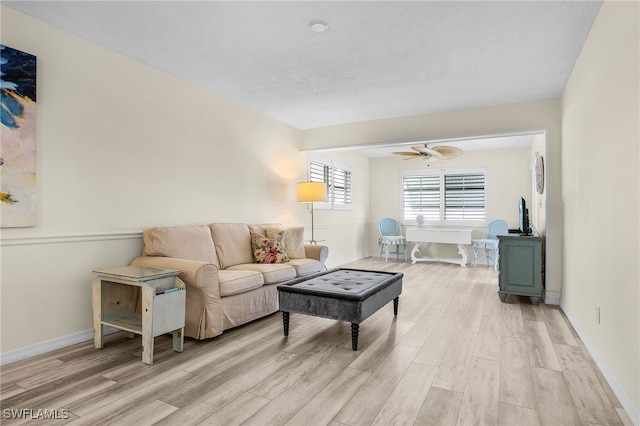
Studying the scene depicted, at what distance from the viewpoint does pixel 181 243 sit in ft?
11.1

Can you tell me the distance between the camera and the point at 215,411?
1878 mm

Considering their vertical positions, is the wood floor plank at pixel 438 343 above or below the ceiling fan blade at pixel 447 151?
below

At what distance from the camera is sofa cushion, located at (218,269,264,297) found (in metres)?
3.05

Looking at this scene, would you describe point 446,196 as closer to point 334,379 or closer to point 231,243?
point 231,243

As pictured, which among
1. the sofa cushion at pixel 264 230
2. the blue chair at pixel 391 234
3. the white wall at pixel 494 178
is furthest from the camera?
the blue chair at pixel 391 234

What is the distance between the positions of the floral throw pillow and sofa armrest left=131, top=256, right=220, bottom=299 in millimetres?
1122

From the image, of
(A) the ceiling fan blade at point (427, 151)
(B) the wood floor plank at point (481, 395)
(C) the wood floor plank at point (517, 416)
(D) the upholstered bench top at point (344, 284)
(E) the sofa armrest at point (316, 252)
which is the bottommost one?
(B) the wood floor plank at point (481, 395)

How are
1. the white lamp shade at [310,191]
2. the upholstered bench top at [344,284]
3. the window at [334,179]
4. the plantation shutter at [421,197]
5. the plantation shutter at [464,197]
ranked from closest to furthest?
the upholstered bench top at [344,284], the white lamp shade at [310,191], the window at [334,179], the plantation shutter at [464,197], the plantation shutter at [421,197]

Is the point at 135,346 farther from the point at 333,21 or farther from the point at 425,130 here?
the point at 425,130

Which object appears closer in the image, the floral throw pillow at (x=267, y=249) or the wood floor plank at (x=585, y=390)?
Result: the wood floor plank at (x=585, y=390)

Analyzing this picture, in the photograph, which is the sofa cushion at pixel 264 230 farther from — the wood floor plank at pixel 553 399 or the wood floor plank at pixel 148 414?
the wood floor plank at pixel 553 399

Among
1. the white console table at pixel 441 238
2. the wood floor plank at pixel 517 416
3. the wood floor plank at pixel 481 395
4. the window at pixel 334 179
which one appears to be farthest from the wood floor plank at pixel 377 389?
the white console table at pixel 441 238

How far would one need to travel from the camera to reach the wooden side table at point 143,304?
249 centimetres

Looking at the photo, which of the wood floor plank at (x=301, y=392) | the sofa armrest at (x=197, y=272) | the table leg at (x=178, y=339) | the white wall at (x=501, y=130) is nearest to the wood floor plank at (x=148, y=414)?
the wood floor plank at (x=301, y=392)
